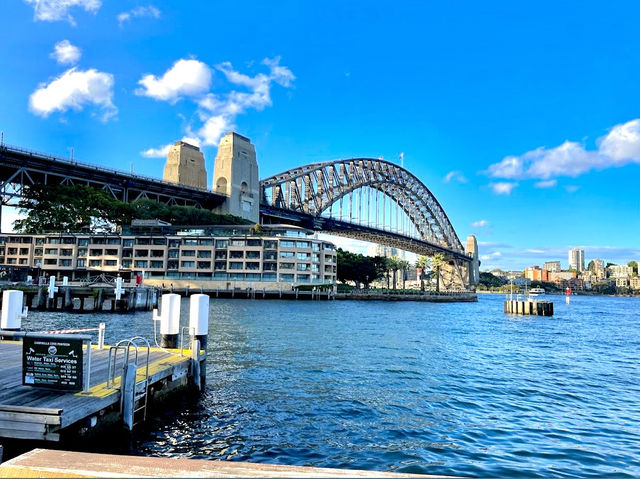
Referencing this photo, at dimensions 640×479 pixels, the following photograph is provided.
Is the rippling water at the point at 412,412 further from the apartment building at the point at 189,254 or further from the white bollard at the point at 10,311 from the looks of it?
the apartment building at the point at 189,254

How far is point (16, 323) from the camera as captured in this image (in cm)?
2034

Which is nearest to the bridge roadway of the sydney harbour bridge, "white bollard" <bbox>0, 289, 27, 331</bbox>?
the sydney harbour bridge

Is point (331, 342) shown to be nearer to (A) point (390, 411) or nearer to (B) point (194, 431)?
(A) point (390, 411)

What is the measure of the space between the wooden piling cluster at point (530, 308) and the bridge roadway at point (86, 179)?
3307 inches

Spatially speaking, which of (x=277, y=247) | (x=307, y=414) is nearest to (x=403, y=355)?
(x=307, y=414)

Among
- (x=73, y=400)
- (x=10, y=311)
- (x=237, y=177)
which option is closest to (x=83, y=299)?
(x=10, y=311)

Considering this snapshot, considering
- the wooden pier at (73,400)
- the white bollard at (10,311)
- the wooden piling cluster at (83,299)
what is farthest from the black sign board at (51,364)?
the wooden piling cluster at (83,299)

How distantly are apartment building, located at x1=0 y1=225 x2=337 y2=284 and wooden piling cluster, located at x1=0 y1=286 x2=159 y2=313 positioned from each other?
4601 cm

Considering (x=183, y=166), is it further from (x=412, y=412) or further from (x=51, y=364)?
(x=51, y=364)

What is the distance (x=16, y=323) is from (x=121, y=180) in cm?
11537

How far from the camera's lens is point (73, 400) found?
11305mm

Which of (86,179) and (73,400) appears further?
(86,179)

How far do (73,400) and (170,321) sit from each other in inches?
307

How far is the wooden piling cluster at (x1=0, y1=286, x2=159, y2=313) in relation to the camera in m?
59.7
